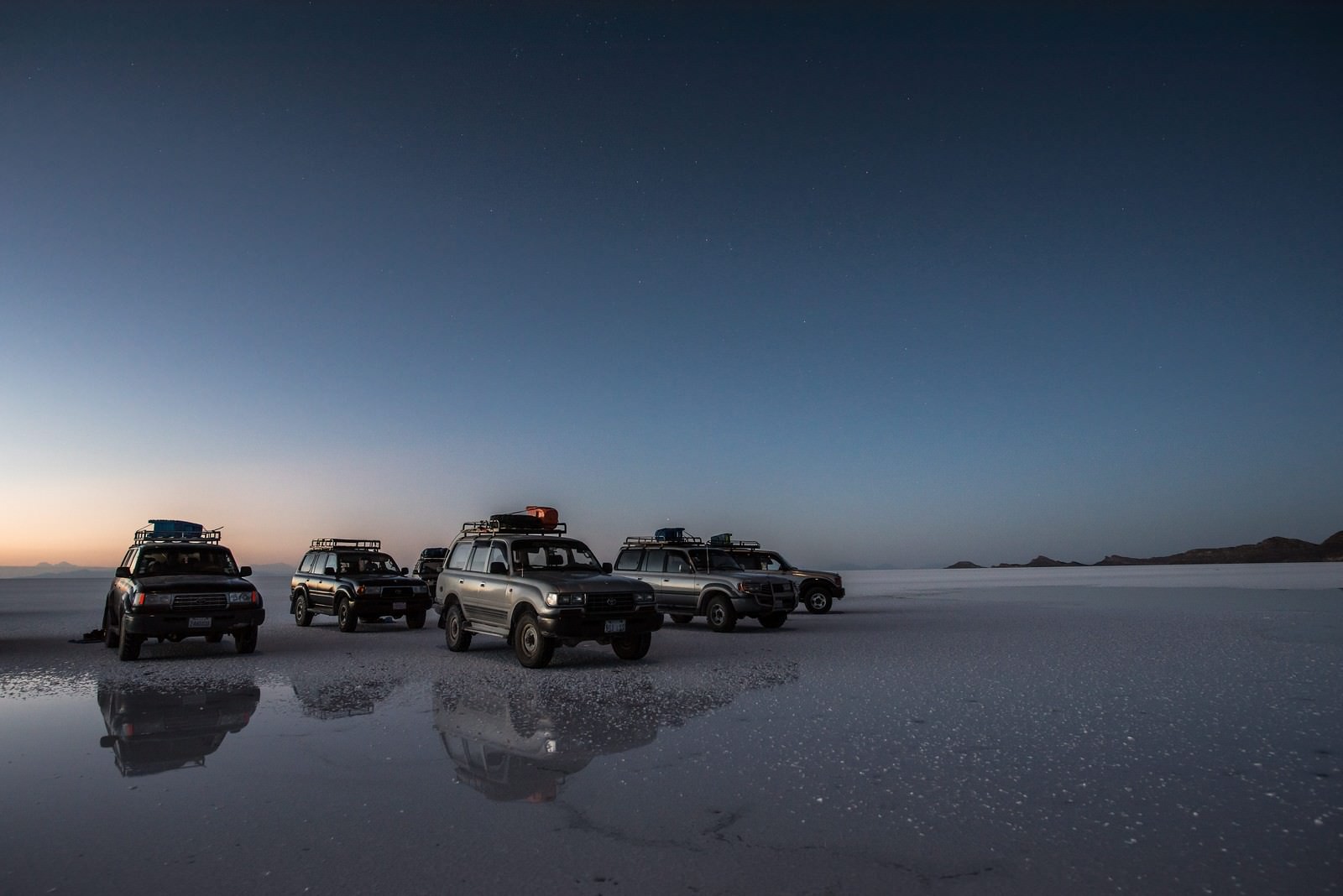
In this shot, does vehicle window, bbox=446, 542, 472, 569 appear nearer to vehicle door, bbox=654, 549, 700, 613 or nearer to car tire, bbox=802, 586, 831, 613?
vehicle door, bbox=654, 549, 700, 613

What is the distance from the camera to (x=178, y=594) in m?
13.1

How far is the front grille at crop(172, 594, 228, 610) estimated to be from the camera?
43.0 ft

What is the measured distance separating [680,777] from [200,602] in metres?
10.8

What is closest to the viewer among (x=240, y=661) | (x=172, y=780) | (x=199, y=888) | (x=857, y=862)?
(x=199, y=888)

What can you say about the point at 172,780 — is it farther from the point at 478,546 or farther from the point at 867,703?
the point at 478,546

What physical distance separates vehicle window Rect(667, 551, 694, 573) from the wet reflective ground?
23.1 ft

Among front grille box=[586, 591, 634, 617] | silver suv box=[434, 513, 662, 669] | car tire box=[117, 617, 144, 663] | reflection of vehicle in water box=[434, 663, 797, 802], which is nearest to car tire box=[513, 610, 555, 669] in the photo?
silver suv box=[434, 513, 662, 669]

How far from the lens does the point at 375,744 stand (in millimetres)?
6965

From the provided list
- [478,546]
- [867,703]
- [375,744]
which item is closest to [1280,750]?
[867,703]

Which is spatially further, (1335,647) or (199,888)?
(1335,647)

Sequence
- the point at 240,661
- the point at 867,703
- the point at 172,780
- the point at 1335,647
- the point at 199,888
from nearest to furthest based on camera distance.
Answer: the point at 199,888 < the point at 172,780 < the point at 867,703 < the point at 240,661 < the point at 1335,647

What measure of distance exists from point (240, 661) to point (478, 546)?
4124mm

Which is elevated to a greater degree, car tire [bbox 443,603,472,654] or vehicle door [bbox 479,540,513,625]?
vehicle door [bbox 479,540,513,625]

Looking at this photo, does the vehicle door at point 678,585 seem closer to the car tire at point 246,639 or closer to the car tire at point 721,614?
the car tire at point 721,614
